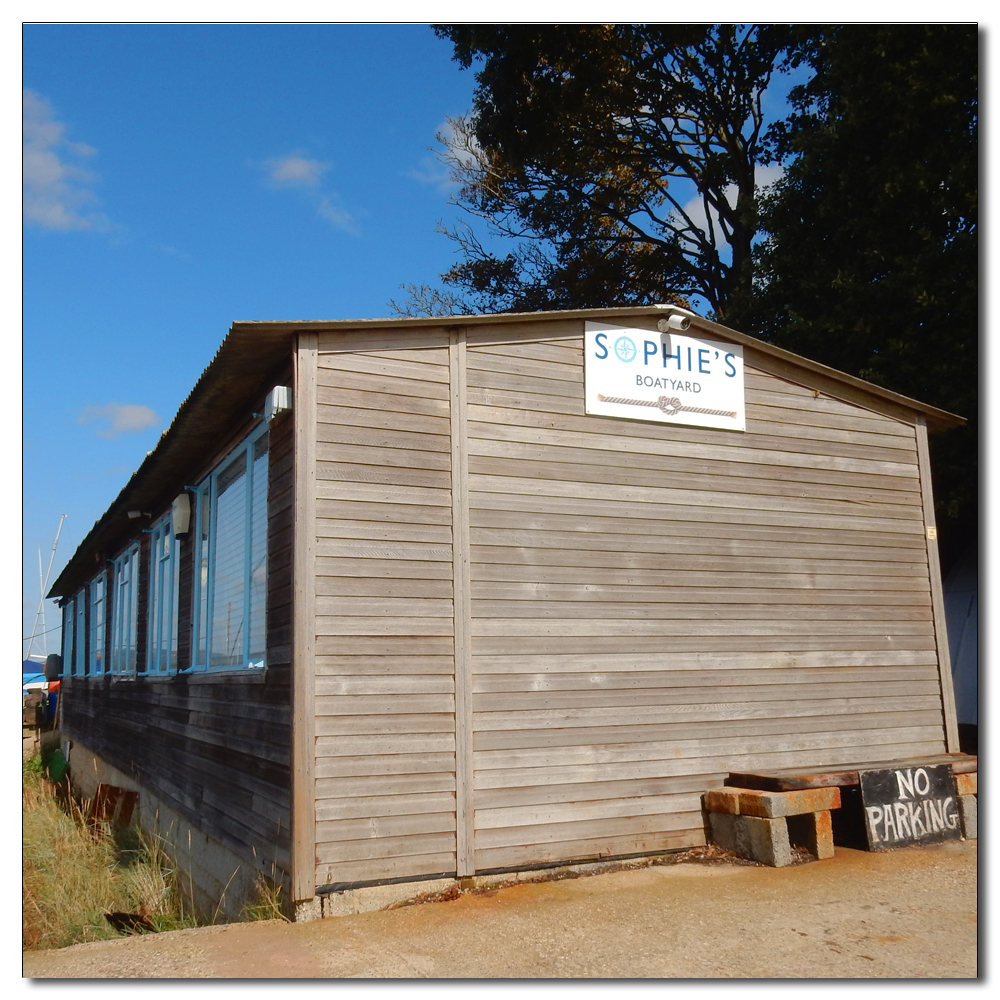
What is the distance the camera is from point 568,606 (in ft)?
22.4

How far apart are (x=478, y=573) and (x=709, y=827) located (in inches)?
101

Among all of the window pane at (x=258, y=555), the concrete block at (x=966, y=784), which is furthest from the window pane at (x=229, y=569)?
the concrete block at (x=966, y=784)

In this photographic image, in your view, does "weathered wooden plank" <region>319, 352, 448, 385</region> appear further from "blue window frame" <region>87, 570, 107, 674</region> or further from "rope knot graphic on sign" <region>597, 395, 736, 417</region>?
"blue window frame" <region>87, 570, 107, 674</region>

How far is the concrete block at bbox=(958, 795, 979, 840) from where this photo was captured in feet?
24.5

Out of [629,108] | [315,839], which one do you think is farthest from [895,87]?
[315,839]

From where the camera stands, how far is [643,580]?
7.20 meters

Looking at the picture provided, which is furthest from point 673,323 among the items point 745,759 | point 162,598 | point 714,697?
point 162,598

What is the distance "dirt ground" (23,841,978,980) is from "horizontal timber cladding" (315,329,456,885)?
0.50m

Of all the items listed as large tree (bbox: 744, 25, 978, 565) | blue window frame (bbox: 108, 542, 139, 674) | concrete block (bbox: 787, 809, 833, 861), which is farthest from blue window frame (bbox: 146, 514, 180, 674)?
large tree (bbox: 744, 25, 978, 565)

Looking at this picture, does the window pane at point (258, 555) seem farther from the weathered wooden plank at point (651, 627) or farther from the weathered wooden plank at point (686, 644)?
the weathered wooden plank at point (686, 644)

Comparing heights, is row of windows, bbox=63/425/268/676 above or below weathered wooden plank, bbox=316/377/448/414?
below

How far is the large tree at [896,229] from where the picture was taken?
12.1m

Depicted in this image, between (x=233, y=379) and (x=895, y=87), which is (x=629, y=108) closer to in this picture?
Answer: (x=895, y=87)

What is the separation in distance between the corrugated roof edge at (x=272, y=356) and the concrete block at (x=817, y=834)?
350 cm
